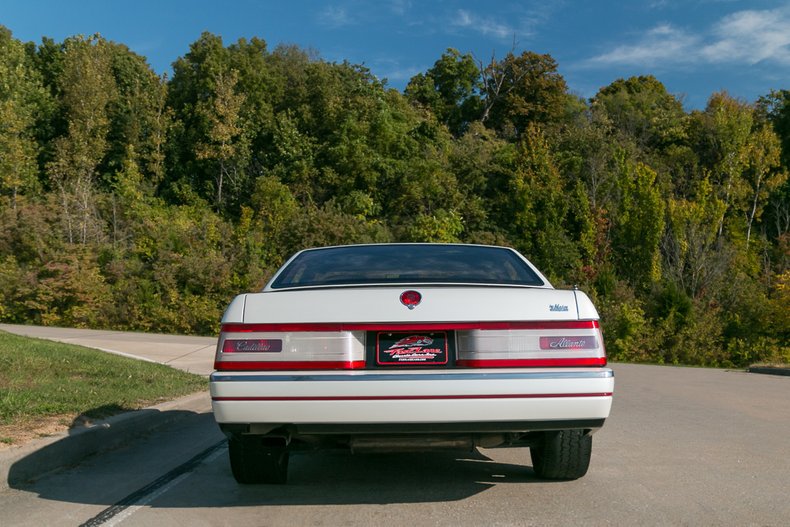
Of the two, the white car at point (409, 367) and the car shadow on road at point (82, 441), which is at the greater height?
the white car at point (409, 367)

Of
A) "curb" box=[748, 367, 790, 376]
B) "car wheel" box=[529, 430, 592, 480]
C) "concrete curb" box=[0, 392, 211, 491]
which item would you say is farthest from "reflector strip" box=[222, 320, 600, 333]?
"curb" box=[748, 367, 790, 376]

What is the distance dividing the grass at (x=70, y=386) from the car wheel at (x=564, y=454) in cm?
394

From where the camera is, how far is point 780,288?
32.9 m

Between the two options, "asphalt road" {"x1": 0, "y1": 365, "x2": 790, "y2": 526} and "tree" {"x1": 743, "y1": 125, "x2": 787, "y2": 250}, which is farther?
"tree" {"x1": 743, "y1": 125, "x2": 787, "y2": 250}

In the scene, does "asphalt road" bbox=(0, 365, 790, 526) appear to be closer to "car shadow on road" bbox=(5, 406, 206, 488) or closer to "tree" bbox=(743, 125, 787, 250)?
"car shadow on road" bbox=(5, 406, 206, 488)

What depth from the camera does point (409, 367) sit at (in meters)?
4.50

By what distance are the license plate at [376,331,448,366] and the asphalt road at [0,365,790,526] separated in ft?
2.98

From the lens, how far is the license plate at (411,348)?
4508mm

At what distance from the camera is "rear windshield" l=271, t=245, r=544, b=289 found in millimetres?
5574

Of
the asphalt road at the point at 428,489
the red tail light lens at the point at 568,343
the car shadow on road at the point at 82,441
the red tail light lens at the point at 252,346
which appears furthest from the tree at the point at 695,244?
the red tail light lens at the point at 252,346

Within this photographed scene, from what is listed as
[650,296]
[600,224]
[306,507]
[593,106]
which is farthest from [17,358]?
[593,106]

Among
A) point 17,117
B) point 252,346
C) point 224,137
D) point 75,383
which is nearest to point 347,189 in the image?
point 224,137

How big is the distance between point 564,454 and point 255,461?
2088 millimetres

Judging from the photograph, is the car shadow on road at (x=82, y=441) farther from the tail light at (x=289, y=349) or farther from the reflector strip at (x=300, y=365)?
the reflector strip at (x=300, y=365)
